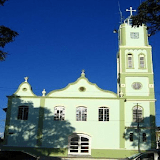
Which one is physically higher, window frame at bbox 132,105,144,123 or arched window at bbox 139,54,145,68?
arched window at bbox 139,54,145,68

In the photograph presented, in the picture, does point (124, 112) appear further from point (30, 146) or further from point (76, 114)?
point (30, 146)

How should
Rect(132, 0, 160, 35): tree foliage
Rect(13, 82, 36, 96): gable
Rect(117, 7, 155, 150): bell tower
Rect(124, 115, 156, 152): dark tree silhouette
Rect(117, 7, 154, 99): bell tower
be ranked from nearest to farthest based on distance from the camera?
Rect(132, 0, 160, 35): tree foliage → Rect(124, 115, 156, 152): dark tree silhouette → Rect(117, 7, 155, 150): bell tower → Rect(13, 82, 36, 96): gable → Rect(117, 7, 154, 99): bell tower

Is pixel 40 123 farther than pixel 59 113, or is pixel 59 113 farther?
pixel 59 113

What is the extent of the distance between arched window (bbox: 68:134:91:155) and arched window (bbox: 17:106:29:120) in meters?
5.92

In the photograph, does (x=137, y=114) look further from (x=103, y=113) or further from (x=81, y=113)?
(x=81, y=113)

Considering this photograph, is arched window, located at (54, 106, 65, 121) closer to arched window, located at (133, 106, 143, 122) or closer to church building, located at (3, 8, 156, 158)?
church building, located at (3, 8, 156, 158)

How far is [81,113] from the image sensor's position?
93.7 ft

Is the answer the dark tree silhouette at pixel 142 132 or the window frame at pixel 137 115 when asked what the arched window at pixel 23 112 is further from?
the window frame at pixel 137 115

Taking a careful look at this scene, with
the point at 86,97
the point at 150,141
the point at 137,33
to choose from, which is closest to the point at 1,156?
the point at 86,97

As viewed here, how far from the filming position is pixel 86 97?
28.9m

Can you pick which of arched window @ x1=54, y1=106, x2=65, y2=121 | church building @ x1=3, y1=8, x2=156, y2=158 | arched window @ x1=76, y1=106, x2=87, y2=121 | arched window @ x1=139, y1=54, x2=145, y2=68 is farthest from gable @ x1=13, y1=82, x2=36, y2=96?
A: arched window @ x1=139, y1=54, x2=145, y2=68

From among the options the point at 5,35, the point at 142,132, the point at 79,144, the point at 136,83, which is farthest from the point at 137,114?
the point at 5,35

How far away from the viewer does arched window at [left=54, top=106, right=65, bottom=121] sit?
28.5m

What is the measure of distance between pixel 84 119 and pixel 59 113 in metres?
3.02
